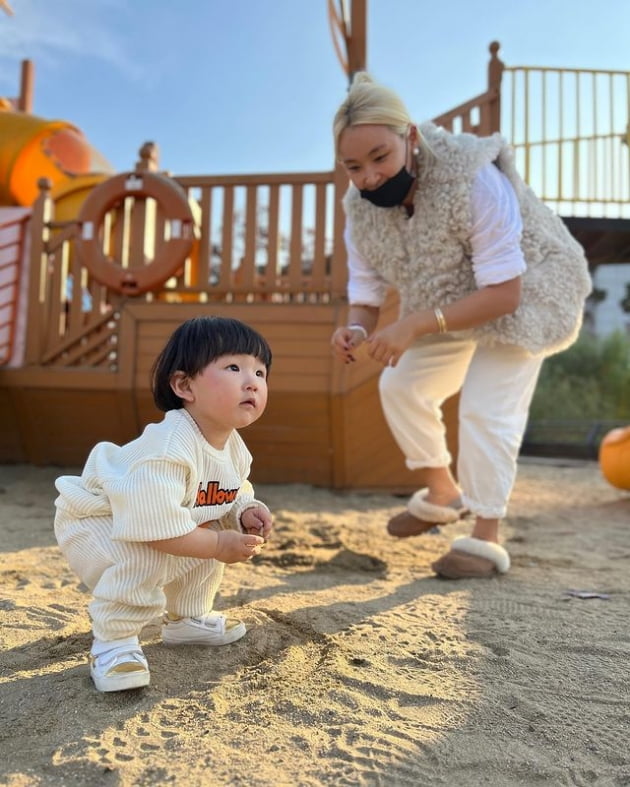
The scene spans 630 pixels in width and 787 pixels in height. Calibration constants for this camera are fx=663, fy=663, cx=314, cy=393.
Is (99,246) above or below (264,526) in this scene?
above

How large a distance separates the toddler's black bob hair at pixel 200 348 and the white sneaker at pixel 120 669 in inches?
18.0

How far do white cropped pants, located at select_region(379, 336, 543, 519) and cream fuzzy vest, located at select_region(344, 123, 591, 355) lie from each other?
0.11 meters

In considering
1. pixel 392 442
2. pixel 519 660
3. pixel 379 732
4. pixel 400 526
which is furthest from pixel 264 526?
pixel 392 442

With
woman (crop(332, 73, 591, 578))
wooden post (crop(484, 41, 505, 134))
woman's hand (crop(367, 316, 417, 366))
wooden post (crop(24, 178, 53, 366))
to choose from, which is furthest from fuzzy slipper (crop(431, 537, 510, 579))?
wooden post (crop(24, 178, 53, 366))

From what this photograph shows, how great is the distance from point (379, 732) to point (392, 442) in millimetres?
2848

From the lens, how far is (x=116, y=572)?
119 centimetres

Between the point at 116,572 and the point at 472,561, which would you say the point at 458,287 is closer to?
the point at 472,561

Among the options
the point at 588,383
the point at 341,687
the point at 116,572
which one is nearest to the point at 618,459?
the point at 341,687

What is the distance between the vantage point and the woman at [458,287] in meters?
1.94

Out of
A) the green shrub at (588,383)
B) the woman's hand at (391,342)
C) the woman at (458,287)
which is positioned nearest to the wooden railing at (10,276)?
the woman at (458,287)

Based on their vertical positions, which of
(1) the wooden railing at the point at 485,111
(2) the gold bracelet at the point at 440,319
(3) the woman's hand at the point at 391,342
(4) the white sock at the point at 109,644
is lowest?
(4) the white sock at the point at 109,644

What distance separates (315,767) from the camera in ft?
3.04

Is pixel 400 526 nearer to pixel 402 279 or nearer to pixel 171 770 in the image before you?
pixel 402 279

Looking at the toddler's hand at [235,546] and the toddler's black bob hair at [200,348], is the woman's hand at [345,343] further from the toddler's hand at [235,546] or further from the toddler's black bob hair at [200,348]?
the toddler's hand at [235,546]
